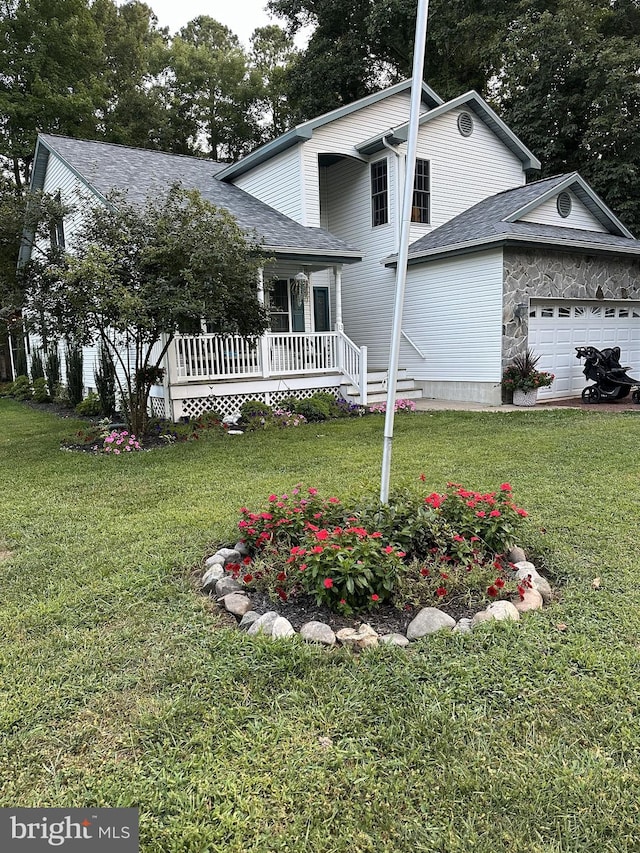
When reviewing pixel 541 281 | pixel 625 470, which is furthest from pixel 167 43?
pixel 625 470

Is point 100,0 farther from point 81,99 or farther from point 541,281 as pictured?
point 541,281

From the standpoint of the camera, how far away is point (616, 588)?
2914 mm

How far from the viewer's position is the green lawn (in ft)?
5.25

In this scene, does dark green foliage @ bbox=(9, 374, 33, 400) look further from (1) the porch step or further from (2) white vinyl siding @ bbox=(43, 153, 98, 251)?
(1) the porch step

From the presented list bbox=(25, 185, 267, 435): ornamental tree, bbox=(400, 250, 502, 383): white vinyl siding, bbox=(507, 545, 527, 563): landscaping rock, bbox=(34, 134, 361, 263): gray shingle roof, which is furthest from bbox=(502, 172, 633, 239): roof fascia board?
bbox=(507, 545, 527, 563): landscaping rock

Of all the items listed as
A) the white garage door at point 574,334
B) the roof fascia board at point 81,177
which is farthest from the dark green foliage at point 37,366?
the white garage door at point 574,334

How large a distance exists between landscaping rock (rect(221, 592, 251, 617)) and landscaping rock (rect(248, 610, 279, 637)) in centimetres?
18

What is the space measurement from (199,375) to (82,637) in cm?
735

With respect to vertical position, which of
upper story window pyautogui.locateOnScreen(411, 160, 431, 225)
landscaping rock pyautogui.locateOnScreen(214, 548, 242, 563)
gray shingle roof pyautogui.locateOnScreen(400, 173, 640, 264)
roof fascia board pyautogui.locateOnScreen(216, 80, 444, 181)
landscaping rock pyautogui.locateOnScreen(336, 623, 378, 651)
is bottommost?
landscaping rock pyautogui.locateOnScreen(336, 623, 378, 651)

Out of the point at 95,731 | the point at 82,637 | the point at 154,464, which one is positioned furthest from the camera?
the point at 154,464

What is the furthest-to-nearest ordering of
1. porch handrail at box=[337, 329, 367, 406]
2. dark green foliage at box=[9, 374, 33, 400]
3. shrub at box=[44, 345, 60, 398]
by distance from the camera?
1. dark green foliage at box=[9, 374, 33, 400]
2. shrub at box=[44, 345, 60, 398]
3. porch handrail at box=[337, 329, 367, 406]

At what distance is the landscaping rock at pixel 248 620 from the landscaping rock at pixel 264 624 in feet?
0.14

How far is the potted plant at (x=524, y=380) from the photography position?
10.6 meters

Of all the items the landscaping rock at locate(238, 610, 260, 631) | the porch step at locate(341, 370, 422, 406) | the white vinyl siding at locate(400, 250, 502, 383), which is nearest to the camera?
the landscaping rock at locate(238, 610, 260, 631)
